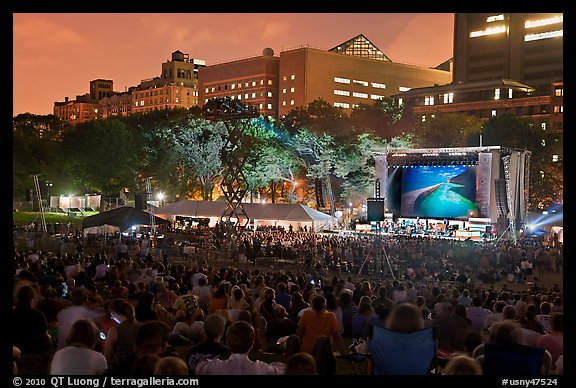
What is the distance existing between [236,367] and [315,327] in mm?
1876

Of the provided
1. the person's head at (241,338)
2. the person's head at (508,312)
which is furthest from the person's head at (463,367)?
the person's head at (508,312)

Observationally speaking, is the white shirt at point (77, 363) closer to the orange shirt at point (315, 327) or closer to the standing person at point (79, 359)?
the standing person at point (79, 359)

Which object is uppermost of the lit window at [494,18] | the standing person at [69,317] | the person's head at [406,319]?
the lit window at [494,18]

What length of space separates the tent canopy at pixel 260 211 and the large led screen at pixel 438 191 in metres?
5.33

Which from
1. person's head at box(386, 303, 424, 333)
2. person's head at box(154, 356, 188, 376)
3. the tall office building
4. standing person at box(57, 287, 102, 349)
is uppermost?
the tall office building

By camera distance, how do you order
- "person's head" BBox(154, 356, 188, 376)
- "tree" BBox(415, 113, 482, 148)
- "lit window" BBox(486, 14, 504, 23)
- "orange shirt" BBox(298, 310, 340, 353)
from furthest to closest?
1. "lit window" BBox(486, 14, 504, 23)
2. "tree" BBox(415, 113, 482, 148)
3. "orange shirt" BBox(298, 310, 340, 353)
4. "person's head" BBox(154, 356, 188, 376)

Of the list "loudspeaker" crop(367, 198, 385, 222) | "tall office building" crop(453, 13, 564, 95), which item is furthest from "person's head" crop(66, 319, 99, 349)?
"tall office building" crop(453, 13, 564, 95)

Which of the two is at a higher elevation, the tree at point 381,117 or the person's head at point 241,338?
the tree at point 381,117

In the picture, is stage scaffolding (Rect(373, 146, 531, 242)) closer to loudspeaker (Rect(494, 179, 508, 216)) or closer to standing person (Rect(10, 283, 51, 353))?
loudspeaker (Rect(494, 179, 508, 216))

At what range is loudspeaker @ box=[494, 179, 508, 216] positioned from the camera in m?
35.4

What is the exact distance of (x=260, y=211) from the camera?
3850 cm

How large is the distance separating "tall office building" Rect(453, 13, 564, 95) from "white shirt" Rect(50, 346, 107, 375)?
90.2 meters

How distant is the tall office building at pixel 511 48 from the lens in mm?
94250

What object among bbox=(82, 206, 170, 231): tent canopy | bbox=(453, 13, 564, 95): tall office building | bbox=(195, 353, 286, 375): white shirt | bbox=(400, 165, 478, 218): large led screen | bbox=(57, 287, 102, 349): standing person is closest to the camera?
bbox=(195, 353, 286, 375): white shirt
